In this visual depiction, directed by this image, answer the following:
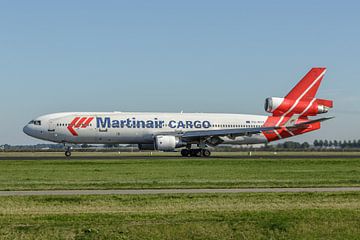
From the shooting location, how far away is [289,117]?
66438 millimetres

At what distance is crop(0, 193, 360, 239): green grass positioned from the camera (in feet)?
47.4

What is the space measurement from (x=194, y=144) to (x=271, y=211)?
→ 4409 centimetres

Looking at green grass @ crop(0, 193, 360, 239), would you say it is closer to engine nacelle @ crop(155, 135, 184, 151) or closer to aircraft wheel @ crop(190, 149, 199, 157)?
engine nacelle @ crop(155, 135, 184, 151)

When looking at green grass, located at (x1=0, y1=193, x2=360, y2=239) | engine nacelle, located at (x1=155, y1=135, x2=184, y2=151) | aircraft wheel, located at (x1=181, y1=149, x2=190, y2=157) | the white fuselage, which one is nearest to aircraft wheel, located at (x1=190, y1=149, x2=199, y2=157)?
aircraft wheel, located at (x1=181, y1=149, x2=190, y2=157)

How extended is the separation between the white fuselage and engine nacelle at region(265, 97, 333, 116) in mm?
6041

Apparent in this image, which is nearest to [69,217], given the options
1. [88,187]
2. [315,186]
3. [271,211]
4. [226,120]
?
[271,211]

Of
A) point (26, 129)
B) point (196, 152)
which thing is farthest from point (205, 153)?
point (26, 129)

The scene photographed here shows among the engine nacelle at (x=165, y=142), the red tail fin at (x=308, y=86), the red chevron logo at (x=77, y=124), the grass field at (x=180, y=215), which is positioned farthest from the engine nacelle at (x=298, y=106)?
the grass field at (x=180, y=215)

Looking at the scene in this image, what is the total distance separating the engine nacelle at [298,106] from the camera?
6600 cm

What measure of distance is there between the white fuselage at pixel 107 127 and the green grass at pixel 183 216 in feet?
128

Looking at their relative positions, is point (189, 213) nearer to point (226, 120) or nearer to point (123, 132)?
point (123, 132)

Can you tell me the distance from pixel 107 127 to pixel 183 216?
4434cm

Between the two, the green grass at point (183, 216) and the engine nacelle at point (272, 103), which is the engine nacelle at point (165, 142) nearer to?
the engine nacelle at point (272, 103)

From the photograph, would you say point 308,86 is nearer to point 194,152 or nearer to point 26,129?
point 194,152
